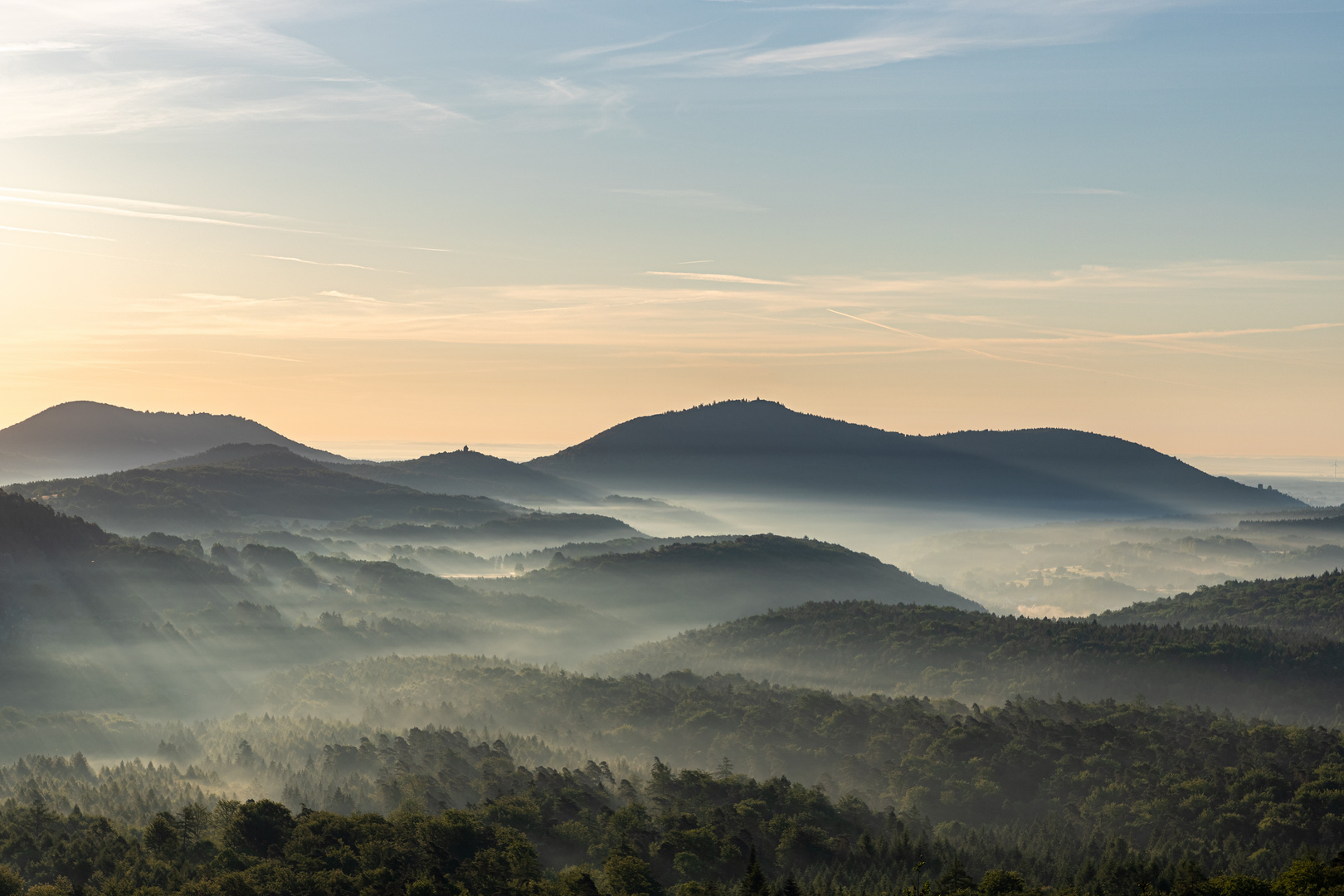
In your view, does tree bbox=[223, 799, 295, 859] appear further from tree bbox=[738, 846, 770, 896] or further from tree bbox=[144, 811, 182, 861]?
tree bbox=[738, 846, 770, 896]

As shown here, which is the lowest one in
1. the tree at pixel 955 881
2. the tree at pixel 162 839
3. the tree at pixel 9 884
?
the tree at pixel 9 884

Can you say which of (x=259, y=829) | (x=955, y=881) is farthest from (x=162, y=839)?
(x=955, y=881)

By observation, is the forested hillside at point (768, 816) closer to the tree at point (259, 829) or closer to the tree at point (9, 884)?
the tree at point (259, 829)

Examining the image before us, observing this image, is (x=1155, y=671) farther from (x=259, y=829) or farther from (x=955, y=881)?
(x=259, y=829)

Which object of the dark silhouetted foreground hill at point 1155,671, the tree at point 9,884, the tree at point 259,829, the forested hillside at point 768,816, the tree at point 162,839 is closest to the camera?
the tree at point 9,884

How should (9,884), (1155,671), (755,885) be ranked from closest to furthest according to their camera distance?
1. (755,885)
2. (9,884)
3. (1155,671)

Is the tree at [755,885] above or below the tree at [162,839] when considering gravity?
above

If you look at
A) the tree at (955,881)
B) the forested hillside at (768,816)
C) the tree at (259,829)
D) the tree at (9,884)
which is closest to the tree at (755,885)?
the forested hillside at (768,816)

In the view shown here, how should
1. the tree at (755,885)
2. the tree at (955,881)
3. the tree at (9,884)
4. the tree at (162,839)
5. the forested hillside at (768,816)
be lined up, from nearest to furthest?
the tree at (755,885)
the tree at (955,881)
the tree at (9,884)
the forested hillside at (768,816)
the tree at (162,839)

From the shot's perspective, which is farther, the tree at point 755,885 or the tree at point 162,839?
the tree at point 162,839

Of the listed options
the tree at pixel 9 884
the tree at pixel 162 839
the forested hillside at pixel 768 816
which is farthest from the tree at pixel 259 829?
the tree at pixel 9 884

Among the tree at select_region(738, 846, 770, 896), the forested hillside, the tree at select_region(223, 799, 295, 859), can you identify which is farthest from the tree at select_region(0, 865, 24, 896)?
the tree at select_region(738, 846, 770, 896)
